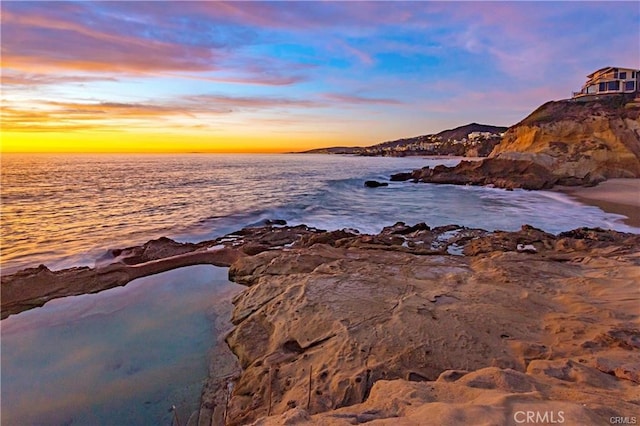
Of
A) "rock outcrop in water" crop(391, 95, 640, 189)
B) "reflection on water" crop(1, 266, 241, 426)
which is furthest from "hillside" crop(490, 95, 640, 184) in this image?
"reflection on water" crop(1, 266, 241, 426)

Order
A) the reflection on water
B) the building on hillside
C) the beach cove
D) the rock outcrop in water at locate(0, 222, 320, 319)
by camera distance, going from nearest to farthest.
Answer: the beach cove < the reflection on water < the rock outcrop in water at locate(0, 222, 320, 319) < the building on hillside

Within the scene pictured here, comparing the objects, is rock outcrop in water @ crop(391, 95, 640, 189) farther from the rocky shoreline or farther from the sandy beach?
the rocky shoreline

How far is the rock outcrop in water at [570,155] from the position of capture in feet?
100

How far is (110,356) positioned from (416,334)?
448 cm

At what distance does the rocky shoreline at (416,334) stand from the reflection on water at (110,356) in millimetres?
530

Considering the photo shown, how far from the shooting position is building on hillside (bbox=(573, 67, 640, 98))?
46.2m

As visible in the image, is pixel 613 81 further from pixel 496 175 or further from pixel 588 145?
pixel 496 175

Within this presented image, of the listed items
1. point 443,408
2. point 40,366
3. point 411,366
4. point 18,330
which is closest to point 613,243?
point 411,366

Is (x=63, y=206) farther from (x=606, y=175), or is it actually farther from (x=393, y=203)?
(x=606, y=175)

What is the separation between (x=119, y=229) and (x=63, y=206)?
333 inches

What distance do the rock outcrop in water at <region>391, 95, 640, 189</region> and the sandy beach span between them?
1511 millimetres
